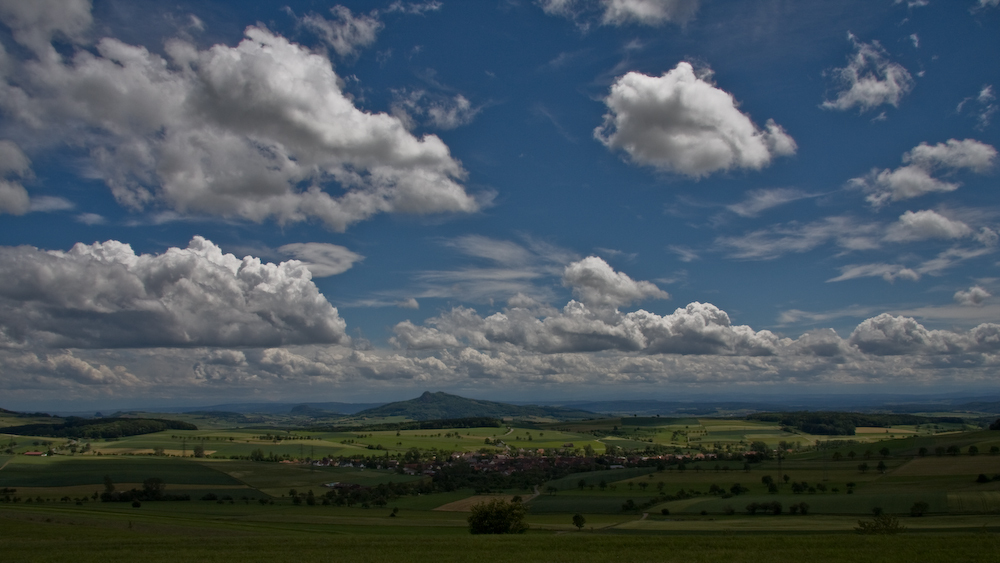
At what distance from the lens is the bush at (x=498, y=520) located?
1923 inches

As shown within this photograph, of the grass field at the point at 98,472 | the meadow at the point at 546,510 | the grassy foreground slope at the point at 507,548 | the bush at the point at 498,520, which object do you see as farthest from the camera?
the grass field at the point at 98,472

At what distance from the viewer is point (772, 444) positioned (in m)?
176

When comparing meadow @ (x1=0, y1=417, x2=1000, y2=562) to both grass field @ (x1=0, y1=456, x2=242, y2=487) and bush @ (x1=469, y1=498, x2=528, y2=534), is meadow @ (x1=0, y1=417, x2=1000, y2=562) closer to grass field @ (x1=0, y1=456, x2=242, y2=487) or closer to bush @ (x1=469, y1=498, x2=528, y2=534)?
grass field @ (x1=0, y1=456, x2=242, y2=487)

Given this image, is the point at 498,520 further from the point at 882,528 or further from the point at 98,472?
the point at 98,472

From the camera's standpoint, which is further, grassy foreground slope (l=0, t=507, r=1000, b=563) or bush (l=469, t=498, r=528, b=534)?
bush (l=469, t=498, r=528, b=534)

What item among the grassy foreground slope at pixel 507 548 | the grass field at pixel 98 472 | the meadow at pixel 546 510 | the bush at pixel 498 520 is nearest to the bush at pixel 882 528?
the grassy foreground slope at pixel 507 548

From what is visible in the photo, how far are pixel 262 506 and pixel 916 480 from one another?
95907mm

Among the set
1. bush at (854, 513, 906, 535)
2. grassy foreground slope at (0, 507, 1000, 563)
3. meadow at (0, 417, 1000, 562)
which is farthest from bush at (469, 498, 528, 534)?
bush at (854, 513, 906, 535)

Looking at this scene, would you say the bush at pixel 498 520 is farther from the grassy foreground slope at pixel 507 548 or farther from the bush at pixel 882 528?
the bush at pixel 882 528

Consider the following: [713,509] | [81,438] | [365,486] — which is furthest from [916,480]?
[81,438]

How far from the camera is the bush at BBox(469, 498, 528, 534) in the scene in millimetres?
48844

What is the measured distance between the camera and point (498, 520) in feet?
160

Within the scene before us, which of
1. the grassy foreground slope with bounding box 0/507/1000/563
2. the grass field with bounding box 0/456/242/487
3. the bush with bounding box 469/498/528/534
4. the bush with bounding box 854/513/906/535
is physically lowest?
the grass field with bounding box 0/456/242/487

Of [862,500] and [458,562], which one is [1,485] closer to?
[458,562]
